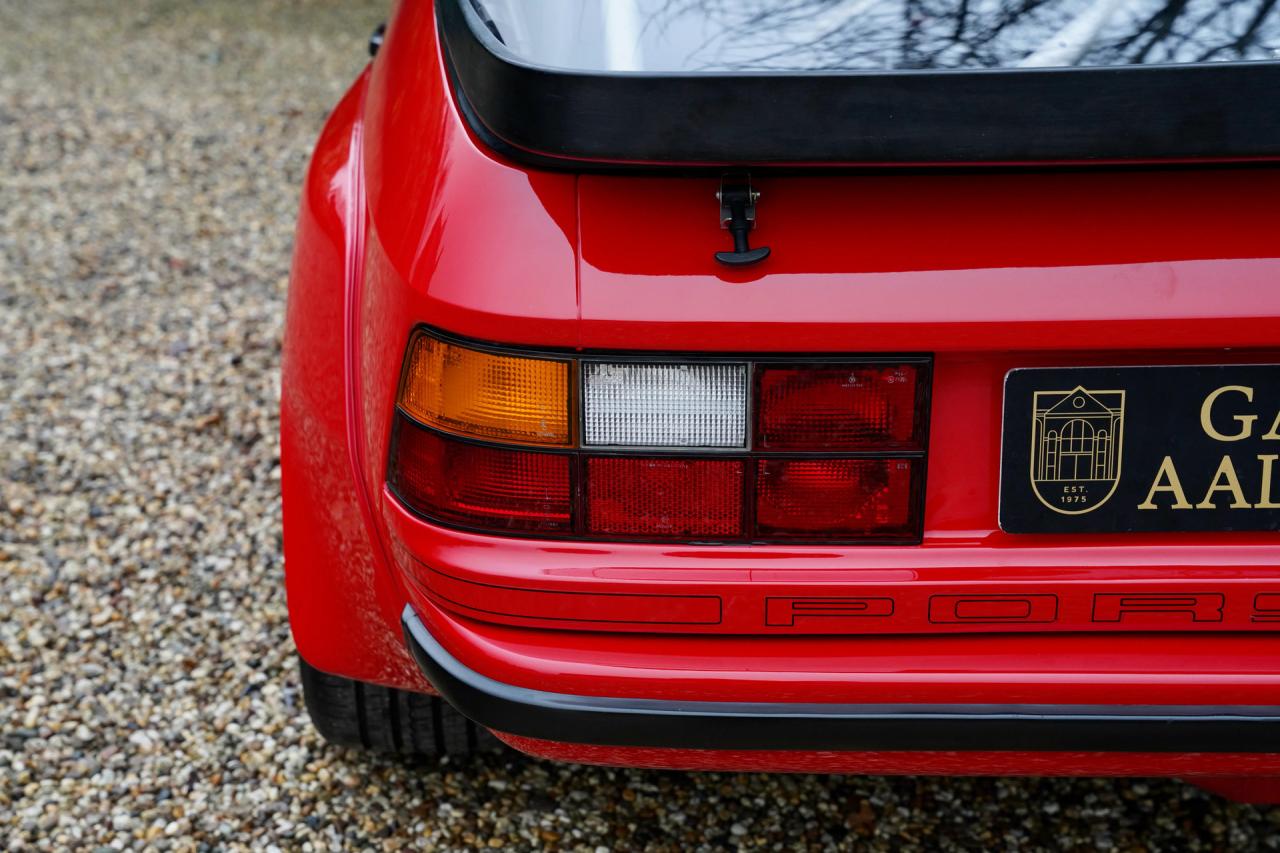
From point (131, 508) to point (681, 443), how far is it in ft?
7.06

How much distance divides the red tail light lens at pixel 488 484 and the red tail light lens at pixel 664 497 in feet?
0.13

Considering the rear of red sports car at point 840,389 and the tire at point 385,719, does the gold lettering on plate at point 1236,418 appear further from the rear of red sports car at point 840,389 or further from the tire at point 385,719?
the tire at point 385,719

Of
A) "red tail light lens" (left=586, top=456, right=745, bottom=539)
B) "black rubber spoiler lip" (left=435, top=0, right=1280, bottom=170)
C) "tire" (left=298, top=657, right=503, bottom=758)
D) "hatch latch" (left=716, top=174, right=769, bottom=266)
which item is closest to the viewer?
"black rubber spoiler lip" (left=435, top=0, right=1280, bottom=170)

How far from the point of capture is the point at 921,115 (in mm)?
1309

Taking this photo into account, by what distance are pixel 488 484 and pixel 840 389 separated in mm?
437

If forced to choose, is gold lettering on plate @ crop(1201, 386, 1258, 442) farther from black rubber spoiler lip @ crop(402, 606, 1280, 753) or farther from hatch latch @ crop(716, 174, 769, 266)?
hatch latch @ crop(716, 174, 769, 266)

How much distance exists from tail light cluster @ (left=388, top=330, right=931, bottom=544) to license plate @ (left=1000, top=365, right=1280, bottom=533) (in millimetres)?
124

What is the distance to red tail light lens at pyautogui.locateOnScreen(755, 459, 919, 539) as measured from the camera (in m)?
1.50

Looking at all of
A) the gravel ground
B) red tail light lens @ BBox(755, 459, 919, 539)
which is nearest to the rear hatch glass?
red tail light lens @ BBox(755, 459, 919, 539)

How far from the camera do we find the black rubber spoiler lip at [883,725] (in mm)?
1493

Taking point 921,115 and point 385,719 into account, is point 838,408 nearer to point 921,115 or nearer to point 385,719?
point 921,115

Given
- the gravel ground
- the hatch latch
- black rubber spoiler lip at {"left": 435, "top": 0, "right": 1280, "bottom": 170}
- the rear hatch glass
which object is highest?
the rear hatch glass

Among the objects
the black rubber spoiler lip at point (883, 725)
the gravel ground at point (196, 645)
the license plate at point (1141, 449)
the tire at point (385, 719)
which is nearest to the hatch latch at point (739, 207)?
the license plate at point (1141, 449)

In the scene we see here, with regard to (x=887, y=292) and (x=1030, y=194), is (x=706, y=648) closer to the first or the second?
(x=887, y=292)
